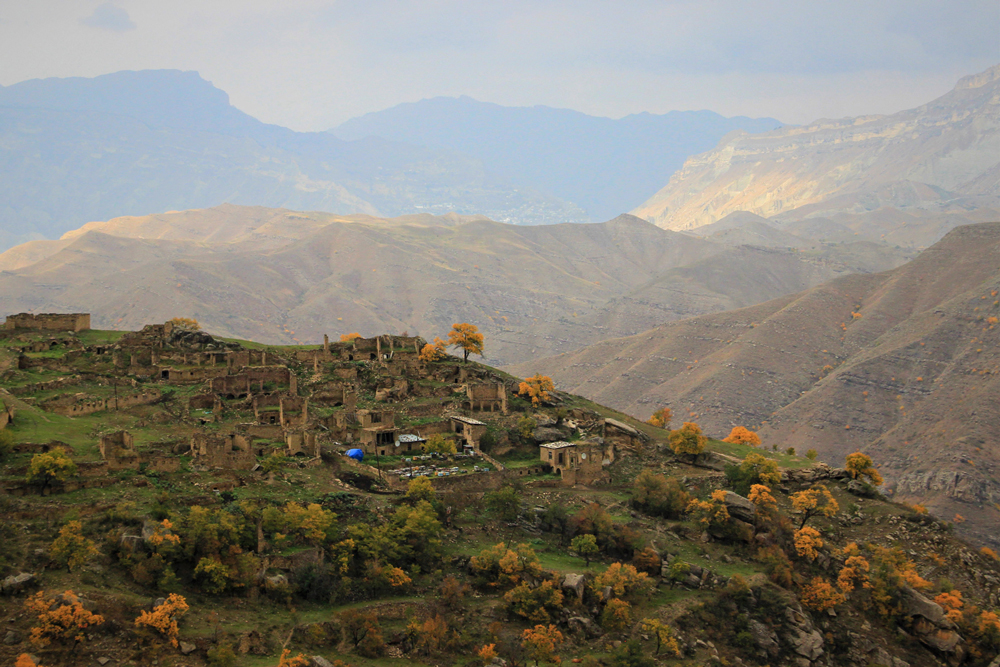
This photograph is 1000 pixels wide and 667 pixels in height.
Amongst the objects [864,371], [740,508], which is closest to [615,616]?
[740,508]

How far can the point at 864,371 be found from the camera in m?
140

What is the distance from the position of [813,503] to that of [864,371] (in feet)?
298

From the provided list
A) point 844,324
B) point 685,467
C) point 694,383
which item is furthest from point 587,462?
point 844,324

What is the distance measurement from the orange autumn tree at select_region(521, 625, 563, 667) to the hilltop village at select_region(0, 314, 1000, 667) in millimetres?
103

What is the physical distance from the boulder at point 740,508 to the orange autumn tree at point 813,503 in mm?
3576

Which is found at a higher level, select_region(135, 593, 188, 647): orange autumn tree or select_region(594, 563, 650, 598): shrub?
select_region(135, 593, 188, 647): orange autumn tree

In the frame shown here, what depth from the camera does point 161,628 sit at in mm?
32375

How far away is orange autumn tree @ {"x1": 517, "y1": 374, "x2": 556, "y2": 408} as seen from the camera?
224 feet

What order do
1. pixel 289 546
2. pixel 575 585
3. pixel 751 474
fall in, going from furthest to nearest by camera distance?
pixel 751 474 < pixel 575 585 < pixel 289 546

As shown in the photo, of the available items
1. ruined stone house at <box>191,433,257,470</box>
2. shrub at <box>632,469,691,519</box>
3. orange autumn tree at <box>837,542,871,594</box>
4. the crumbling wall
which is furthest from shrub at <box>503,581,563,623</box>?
the crumbling wall

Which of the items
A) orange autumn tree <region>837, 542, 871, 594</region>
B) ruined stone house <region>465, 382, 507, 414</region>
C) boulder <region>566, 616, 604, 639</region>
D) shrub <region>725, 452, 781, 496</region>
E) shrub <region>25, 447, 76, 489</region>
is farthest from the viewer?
ruined stone house <region>465, 382, 507, 414</region>

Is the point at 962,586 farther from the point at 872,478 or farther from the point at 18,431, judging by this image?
the point at 18,431

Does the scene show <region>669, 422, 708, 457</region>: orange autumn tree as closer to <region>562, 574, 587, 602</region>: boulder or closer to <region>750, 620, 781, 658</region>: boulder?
<region>750, 620, 781, 658</region>: boulder

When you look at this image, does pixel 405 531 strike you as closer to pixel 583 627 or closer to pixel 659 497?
pixel 583 627
